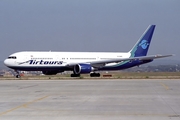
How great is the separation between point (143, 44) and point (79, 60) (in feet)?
34.7

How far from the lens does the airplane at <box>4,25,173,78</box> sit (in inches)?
1738

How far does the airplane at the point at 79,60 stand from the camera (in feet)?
145

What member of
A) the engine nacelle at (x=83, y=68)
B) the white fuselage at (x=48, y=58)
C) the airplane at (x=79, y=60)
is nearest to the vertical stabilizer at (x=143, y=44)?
the airplane at (x=79, y=60)

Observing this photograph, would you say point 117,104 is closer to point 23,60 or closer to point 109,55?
point 23,60

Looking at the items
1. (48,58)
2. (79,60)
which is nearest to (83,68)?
(79,60)

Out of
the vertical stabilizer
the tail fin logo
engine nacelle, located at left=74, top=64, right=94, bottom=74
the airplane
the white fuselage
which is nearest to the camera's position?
the white fuselage

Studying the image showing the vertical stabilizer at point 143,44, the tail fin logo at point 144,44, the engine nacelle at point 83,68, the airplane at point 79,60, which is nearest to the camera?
the airplane at point 79,60

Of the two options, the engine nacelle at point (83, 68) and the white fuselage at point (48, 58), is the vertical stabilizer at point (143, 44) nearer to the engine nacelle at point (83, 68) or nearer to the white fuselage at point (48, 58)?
the white fuselage at point (48, 58)

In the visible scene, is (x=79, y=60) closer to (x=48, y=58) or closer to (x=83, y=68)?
(x=83, y=68)

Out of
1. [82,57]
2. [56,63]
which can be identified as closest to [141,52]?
[82,57]

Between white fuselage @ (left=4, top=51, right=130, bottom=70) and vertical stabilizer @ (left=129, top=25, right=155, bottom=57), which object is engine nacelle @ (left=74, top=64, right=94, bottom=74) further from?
vertical stabilizer @ (left=129, top=25, right=155, bottom=57)

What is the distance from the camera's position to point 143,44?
5244cm

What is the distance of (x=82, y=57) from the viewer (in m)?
47.7

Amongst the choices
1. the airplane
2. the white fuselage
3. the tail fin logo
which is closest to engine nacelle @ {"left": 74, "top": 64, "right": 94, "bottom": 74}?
the airplane
